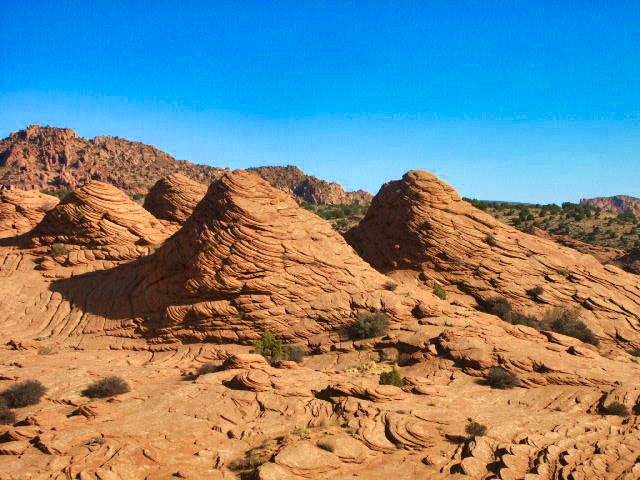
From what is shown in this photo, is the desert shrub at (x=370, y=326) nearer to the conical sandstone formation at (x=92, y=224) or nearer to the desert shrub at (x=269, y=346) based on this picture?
the desert shrub at (x=269, y=346)

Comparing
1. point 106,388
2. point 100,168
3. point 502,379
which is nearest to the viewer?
point 106,388

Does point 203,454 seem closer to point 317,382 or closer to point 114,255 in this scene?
point 317,382

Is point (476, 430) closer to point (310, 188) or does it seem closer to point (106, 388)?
point (106, 388)

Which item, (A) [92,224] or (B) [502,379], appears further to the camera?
(A) [92,224]

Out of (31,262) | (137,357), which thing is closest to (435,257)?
(137,357)

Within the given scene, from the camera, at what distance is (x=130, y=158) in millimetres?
130375

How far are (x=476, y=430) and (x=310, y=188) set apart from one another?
10178cm

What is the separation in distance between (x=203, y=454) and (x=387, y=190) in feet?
76.7

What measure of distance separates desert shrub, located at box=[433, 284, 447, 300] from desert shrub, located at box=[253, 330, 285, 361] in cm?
1022

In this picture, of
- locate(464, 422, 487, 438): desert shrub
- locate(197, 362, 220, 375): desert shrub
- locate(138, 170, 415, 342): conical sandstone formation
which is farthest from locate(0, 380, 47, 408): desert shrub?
locate(464, 422, 487, 438): desert shrub

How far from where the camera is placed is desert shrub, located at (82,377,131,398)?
15.0 meters

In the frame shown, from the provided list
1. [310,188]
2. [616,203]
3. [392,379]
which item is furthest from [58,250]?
[616,203]

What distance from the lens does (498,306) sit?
24.9m

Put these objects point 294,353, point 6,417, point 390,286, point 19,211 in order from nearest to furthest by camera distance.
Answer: point 6,417 < point 294,353 < point 390,286 < point 19,211
